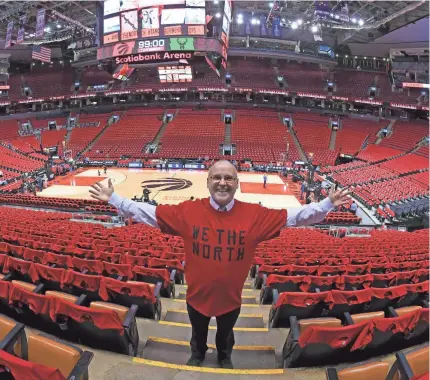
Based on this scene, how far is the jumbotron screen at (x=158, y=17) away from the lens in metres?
22.6

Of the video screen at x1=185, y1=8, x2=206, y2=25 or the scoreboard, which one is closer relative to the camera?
the scoreboard

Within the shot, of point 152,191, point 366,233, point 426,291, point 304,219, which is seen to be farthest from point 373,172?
point 304,219

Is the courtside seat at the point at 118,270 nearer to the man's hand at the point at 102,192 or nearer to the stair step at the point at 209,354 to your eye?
the stair step at the point at 209,354

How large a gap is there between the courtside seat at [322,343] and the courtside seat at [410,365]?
2.16ft

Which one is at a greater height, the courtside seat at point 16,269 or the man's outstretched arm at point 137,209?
the man's outstretched arm at point 137,209

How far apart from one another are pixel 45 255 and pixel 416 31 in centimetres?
4803

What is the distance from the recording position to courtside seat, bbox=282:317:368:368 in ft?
10.4

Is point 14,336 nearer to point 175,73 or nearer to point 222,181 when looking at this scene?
point 222,181

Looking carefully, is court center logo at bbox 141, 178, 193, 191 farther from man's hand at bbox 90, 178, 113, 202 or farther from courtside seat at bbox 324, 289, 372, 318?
man's hand at bbox 90, 178, 113, 202

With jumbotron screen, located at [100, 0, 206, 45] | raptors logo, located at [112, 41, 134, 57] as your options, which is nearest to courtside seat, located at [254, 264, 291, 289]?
jumbotron screen, located at [100, 0, 206, 45]

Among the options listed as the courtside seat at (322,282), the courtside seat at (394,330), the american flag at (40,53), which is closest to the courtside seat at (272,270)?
the courtside seat at (322,282)

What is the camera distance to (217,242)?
2.89 m

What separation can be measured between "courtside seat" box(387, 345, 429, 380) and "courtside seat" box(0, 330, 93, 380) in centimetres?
251

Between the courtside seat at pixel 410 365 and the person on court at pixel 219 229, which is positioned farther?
the person on court at pixel 219 229
